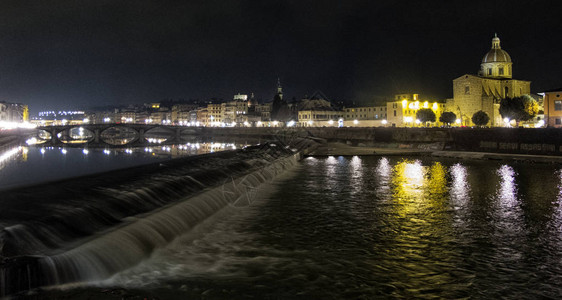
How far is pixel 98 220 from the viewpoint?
10.9 m

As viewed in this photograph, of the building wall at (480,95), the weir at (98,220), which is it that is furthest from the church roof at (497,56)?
the weir at (98,220)

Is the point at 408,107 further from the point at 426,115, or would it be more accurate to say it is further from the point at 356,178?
the point at 356,178

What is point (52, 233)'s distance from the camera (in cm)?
925

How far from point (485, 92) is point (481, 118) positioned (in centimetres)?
826

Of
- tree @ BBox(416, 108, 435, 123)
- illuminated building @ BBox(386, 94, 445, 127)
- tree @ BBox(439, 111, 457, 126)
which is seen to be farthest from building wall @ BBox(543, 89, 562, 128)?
illuminated building @ BBox(386, 94, 445, 127)

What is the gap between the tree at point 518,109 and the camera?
65625 millimetres

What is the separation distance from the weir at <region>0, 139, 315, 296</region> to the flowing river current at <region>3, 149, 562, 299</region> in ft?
1.31

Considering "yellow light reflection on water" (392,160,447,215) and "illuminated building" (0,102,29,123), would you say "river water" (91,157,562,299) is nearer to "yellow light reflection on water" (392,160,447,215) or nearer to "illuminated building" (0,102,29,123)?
"yellow light reflection on water" (392,160,447,215)

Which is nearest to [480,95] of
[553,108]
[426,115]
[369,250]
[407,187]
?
[426,115]

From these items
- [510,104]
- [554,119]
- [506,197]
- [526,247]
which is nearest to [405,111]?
[510,104]

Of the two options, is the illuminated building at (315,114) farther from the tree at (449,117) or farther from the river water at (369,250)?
the river water at (369,250)

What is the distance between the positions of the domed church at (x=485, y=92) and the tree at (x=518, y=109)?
8.40 meters

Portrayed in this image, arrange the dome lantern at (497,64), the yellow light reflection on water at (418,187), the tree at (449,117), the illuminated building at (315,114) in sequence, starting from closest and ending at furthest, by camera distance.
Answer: the yellow light reflection on water at (418,187), the tree at (449,117), the dome lantern at (497,64), the illuminated building at (315,114)

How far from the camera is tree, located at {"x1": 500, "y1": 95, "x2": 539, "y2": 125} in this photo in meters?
65.6
